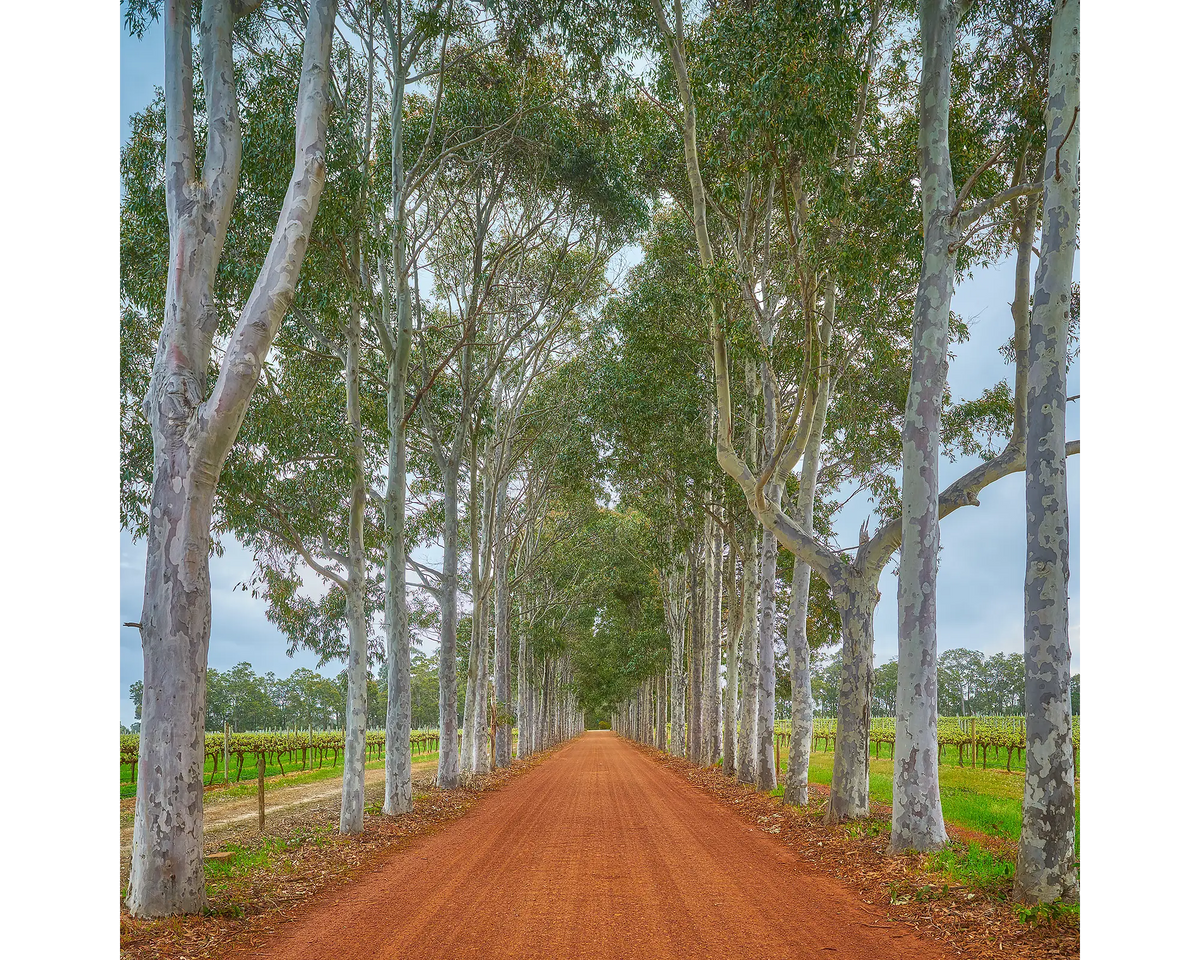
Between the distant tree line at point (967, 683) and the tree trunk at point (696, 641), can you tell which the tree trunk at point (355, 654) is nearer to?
the tree trunk at point (696, 641)

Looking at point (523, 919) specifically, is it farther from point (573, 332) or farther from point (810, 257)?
point (573, 332)

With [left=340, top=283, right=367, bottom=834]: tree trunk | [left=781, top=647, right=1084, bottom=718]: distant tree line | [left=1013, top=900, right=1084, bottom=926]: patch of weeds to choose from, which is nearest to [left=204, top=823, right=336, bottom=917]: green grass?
[left=340, top=283, right=367, bottom=834]: tree trunk

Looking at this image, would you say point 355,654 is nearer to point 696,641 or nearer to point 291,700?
point 696,641

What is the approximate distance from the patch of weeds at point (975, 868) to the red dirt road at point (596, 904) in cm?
98

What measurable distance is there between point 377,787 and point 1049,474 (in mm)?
20448

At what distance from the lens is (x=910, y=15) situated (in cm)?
1155

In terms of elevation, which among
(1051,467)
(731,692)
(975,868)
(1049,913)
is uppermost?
(1051,467)

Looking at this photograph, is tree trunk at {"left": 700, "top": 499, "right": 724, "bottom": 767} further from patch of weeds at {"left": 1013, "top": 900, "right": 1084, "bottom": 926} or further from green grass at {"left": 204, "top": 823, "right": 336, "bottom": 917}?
patch of weeds at {"left": 1013, "top": 900, "right": 1084, "bottom": 926}

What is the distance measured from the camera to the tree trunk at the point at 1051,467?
609cm

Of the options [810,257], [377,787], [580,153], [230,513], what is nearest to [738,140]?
[810,257]

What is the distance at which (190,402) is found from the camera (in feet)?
22.7

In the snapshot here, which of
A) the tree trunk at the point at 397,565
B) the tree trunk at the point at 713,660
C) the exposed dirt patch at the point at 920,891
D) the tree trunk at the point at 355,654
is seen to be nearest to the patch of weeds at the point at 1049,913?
the exposed dirt patch at the point at 920,891

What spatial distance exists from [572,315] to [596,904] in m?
16.9

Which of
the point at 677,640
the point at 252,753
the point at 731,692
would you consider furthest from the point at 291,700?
the point at 731,692
